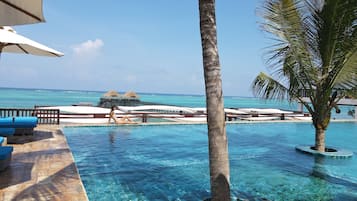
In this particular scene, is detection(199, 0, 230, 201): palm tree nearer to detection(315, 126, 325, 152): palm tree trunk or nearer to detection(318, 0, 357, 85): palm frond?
detection(318, 0, 357, 85): palm frond

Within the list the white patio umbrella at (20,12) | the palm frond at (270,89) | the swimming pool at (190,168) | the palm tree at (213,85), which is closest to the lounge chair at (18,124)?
the swimming pool at (190,168)

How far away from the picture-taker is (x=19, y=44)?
7211 mm

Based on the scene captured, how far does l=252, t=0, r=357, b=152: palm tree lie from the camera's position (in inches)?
330

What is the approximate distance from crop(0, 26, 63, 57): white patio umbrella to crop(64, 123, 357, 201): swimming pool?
9.94 feet

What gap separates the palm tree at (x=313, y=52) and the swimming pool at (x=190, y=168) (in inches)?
81.4

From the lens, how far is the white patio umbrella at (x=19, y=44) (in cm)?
627

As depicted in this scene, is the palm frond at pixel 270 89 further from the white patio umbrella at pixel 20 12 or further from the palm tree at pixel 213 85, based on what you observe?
the white patio umbrella at pixel 20 12

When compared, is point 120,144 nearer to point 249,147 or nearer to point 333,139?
point 249,147

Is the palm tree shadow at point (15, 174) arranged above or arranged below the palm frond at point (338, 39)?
below

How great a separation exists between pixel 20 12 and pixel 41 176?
3.26 m

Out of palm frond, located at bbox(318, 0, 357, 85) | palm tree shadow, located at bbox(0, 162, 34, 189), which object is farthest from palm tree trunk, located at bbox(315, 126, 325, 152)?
palm tree shadow, located at bbox(0, 162, 34, 189)

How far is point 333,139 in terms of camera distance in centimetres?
1402

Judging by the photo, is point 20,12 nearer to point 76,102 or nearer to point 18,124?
point 18,124

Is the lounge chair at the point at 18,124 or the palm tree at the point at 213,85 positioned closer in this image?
the palm tree at the point at 213,85
